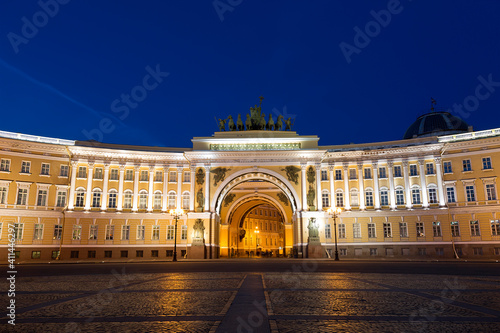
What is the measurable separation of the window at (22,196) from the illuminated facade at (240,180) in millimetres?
118

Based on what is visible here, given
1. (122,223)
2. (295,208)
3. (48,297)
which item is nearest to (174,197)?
(122,223)

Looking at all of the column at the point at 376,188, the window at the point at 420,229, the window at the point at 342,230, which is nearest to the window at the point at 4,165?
the window at the point at 342,230

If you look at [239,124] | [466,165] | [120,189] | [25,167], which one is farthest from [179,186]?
[466,165]

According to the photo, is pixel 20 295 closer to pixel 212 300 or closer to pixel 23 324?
pixel 23 324

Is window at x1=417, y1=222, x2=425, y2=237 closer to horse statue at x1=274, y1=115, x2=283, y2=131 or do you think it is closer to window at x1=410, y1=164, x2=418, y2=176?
window at x1=410, y1=164, x2=418, y2=176

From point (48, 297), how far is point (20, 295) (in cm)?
136

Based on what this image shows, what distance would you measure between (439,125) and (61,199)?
60579 millimetres

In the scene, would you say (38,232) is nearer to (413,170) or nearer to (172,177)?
(172,177)

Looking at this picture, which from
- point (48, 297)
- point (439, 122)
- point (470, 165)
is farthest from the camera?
point (439, 122)

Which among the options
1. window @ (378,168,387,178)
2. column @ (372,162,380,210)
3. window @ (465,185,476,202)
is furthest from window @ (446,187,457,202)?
column @ (372,162,380,210)

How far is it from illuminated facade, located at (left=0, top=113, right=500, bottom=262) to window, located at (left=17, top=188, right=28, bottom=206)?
4.6 inches

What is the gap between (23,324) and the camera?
8180 mm

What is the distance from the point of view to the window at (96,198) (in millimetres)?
54938

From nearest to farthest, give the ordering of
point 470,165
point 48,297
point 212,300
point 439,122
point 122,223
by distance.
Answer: point 212,300 < point 48,297 < point 470,165 < point 122,223 < point 439,122
